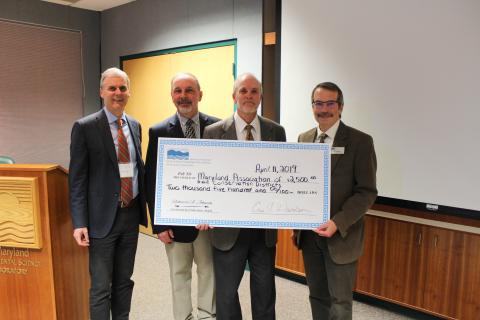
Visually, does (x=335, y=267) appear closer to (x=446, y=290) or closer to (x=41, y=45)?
(x=446, y=290)

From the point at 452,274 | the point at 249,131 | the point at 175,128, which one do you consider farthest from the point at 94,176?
the point at 452,274

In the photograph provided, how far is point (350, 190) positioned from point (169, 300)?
5.94ft

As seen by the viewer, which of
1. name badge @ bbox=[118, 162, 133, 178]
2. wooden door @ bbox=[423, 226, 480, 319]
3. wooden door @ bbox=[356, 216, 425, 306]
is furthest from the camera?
wooden door @ bbox=[356, 216, 425, 306]

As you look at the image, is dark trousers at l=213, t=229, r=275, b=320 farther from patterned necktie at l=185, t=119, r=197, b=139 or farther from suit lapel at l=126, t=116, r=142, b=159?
suit lapel at l=126, t=116, r=142, b=159

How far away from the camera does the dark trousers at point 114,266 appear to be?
81.5 inches

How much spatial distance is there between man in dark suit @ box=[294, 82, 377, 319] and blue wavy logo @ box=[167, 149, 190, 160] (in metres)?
0.69

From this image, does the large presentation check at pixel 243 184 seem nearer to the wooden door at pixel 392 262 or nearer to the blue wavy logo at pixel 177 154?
the blue wavy logo at pixel 177 154

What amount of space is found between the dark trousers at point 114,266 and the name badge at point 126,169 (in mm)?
177

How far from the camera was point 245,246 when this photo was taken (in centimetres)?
194

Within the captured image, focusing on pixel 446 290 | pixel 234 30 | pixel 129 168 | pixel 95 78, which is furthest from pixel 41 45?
pixel 446 290

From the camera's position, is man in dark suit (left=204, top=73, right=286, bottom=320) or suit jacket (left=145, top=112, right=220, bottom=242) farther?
suit jacket (left=145, top=112, right=220, bottom=242)

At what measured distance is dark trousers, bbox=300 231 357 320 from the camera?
6.16 ft

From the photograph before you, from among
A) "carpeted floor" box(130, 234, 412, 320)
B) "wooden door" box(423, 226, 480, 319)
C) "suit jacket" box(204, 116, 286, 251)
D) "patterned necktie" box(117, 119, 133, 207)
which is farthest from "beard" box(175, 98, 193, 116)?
"wooden door" box(423, 226, 480, 319)

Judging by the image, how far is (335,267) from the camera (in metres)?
1.88
